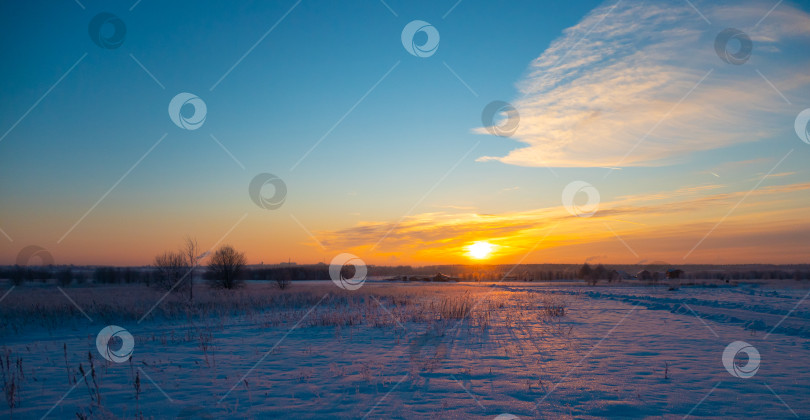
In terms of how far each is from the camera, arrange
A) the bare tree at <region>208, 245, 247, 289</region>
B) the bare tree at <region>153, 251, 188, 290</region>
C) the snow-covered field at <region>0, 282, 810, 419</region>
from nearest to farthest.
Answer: the snow-covered field at <region>0, 282, 810, 419</region>
the bare tree at <region>153, 251, 188, 290</region>
the bare tree at <region>208, 245, 247, 289</region>

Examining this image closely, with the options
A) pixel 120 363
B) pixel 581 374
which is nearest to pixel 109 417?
pixel 120 363

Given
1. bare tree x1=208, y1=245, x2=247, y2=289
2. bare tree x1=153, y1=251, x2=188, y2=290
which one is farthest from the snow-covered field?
bare tree x1=208, y1=245, x2=247, y2=289

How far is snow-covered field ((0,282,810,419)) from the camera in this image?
5.69 meters

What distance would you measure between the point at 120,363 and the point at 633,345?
12.0m

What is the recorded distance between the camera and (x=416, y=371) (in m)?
7.77

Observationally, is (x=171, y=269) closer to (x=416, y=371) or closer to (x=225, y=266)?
(x=225, y=266)

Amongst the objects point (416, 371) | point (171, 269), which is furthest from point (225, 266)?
point (416, 371)

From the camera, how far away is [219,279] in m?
48.2

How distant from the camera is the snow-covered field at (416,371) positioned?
18.7 ft

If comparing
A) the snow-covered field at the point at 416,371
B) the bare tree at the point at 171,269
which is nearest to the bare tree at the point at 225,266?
the bare tree at the point at 171,269

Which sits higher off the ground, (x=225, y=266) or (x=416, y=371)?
(x=225, y=266)

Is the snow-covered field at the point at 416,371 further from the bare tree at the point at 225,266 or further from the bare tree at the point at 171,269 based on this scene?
the bare tree at the point at 225,266

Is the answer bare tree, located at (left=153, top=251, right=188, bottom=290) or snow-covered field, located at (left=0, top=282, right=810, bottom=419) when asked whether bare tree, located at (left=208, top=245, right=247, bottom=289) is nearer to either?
bare tree, located at (left=153, top=251, right=188, bottom=290)

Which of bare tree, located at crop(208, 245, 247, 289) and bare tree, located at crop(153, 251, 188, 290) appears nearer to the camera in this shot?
bare tree, located at crop(153, 251, 188, 290)
